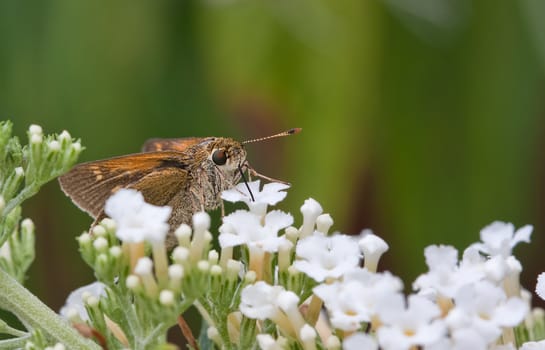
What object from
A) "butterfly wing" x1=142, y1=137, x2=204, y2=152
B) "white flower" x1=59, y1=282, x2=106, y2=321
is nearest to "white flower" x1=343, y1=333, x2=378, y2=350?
"white flower" x1=59, y1=282, x2=106, y2=321

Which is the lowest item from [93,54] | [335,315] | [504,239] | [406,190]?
[335,315]

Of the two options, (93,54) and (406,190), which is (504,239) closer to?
(406,190)

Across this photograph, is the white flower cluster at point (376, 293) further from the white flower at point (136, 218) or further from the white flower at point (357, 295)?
the white flower at point (136, 218)

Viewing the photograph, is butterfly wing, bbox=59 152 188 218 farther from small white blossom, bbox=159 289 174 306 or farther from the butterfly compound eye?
small white blossom, bbox=159 289 174 306

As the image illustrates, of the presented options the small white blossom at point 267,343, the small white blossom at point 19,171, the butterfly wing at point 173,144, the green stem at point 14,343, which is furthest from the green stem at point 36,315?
the butterfly wing at point 173,144

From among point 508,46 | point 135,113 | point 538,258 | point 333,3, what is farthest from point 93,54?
point 538,258
